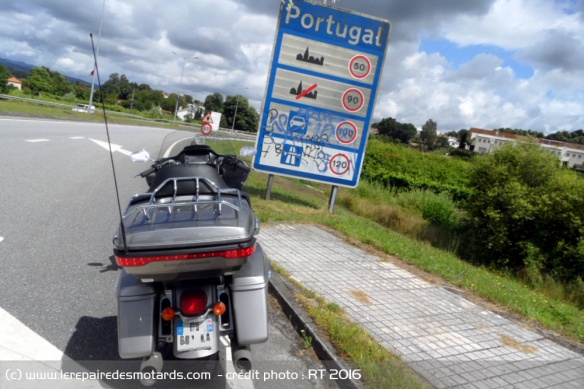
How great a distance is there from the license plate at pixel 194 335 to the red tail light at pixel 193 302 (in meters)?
0.07

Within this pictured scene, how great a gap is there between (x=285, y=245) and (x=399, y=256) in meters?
1.86

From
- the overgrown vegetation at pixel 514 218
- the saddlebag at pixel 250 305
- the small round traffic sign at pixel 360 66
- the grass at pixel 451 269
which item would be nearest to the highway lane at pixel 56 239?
the saddlebag at pixel 250 305

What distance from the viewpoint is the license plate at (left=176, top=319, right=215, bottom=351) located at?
326 cm

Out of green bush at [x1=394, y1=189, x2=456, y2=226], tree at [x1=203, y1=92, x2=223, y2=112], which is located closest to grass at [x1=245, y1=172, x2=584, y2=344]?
green bush at [x1=394, y1=189, x2=456, y2=226]

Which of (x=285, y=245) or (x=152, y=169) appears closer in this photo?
(x=152, y=169)

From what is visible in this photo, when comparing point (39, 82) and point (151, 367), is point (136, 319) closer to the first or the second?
point (151, 367)

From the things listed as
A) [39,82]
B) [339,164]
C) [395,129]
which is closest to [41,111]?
[339,164]

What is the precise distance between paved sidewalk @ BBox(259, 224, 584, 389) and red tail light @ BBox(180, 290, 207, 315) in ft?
6.47

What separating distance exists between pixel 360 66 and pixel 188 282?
353 inches

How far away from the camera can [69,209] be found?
837cm

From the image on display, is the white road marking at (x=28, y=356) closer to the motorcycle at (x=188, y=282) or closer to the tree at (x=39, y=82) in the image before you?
the motorcycle at (x=188, y=282)

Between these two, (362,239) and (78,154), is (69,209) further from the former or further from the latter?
(78,154)

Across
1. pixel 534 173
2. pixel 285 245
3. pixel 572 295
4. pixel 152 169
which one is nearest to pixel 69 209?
pixel 285 245

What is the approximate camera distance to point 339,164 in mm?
11727
